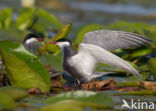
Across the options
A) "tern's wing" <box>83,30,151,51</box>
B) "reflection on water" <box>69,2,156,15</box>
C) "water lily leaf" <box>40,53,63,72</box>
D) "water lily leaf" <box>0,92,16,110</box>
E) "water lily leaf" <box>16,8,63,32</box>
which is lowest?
"water lily leaf" <box>0,92,16,110</box>

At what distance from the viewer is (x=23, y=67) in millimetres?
3965

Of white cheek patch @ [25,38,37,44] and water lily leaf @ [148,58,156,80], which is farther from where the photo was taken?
white cheek patch @ [25,38,37,44]

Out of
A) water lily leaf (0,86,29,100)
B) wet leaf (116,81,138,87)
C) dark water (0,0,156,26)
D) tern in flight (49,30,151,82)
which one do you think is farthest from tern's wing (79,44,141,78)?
dark water (0,0,156,26)

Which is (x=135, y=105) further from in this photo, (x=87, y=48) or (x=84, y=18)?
(x=84, y=18)

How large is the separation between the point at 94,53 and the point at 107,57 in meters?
0.19

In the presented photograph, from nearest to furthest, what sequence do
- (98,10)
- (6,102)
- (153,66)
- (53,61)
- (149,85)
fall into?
(6,102), (149,85), (153,66), (53,61), (98,10)

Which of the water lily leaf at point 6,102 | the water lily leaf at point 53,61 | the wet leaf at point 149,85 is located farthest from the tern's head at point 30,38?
the water lily leaf at point 6,102

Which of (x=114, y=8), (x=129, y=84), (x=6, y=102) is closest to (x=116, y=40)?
(x=129, y=84)

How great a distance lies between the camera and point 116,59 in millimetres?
4531

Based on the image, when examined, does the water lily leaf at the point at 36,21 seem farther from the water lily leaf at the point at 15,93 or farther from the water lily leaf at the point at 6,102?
the water lily leaf at the point at 6,102

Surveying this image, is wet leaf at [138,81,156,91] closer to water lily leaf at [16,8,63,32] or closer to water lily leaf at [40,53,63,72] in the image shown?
water lily leaf at [40,53,63,72]

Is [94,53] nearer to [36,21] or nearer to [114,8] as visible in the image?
[36,21]

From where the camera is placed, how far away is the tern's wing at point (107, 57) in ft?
14.8

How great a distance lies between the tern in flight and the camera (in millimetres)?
4551
